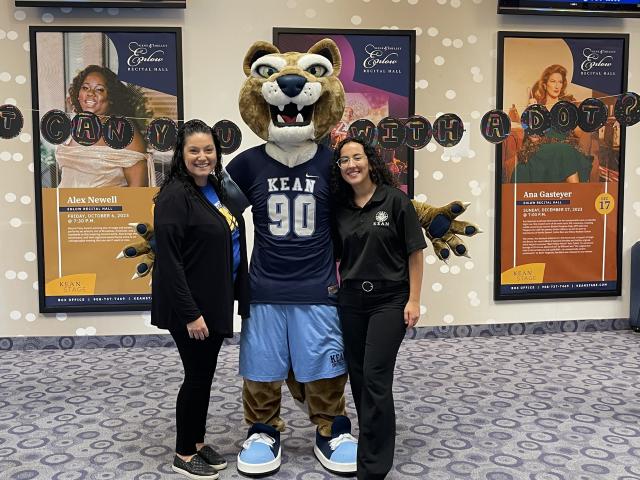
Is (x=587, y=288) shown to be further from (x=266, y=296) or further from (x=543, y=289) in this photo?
(x=266, y=296)

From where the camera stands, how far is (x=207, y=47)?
13.6ft

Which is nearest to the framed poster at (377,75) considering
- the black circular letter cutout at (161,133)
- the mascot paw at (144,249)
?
the black circular letter cutout at (161,133)

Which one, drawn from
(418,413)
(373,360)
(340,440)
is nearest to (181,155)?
(373,360)

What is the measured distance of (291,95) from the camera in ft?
7.98

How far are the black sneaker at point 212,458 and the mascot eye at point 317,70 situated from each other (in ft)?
5.09

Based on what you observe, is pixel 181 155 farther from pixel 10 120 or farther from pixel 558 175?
pixel 558 175

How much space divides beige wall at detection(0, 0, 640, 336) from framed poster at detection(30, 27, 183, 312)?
85mm

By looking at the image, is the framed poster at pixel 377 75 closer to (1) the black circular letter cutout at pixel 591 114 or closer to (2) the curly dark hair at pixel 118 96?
(1) the black circular letter cutout at pixel 591 114

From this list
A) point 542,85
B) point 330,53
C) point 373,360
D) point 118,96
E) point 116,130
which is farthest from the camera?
point 542,85

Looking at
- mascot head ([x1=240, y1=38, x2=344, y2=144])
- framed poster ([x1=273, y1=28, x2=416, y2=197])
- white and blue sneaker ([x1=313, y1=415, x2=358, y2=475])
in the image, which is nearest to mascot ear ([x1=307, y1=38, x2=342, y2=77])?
mascot head ([x1=240, y1=38, x2=344, y2=144])

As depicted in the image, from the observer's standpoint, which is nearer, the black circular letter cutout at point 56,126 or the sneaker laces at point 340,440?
the sneaker laces at point 340,440

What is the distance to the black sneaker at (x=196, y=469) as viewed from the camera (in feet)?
7.59

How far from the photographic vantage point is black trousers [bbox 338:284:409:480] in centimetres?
217

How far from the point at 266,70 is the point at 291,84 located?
18 centimetres
